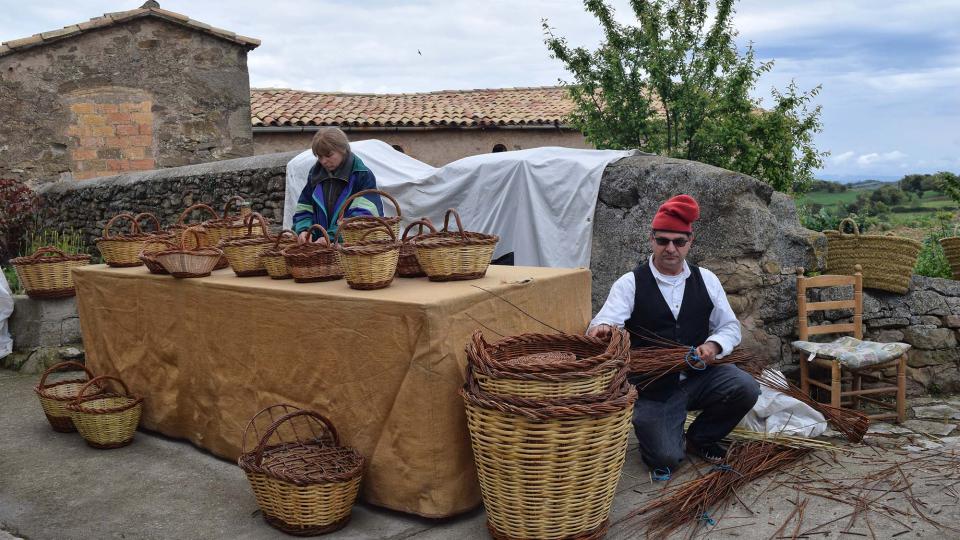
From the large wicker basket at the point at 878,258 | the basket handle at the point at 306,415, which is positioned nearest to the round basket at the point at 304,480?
the basket handle at the point at 306,415

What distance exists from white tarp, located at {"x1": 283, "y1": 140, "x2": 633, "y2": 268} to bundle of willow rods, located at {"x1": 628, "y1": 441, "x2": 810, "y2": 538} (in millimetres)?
2413

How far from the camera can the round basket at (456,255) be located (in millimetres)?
3428

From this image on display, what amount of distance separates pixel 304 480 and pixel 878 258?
4212 mm

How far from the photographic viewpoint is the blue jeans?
3.66 meters

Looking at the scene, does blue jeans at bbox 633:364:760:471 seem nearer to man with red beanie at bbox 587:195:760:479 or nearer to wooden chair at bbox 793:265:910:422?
man with red beanie at bbox 587:195:760:479

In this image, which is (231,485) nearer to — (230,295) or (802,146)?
(230,295)

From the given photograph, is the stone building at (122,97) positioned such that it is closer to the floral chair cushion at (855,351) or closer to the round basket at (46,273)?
the round basket at (46,273)

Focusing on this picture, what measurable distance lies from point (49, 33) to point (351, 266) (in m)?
10.9

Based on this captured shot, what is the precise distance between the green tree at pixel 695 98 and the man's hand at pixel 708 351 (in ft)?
21.4

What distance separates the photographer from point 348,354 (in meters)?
3.36

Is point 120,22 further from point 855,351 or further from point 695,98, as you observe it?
point 855,351

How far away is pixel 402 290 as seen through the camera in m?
3.33

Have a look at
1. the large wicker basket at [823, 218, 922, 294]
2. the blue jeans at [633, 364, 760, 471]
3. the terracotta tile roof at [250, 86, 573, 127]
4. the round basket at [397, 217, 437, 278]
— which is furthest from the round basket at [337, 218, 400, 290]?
the terracotta tile roof at [250, 86, 573, 127]

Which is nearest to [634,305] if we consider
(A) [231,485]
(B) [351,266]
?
(B) [351,266]
